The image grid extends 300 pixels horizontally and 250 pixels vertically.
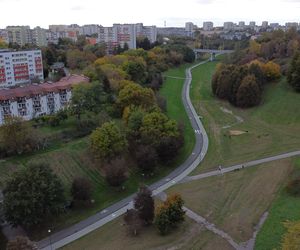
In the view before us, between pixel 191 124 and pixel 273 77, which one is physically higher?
pixel 273 77

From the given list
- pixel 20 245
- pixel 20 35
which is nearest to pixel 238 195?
pixel 20 245

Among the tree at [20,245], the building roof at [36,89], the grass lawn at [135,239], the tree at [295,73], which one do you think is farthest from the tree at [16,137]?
the tree at [295,73]

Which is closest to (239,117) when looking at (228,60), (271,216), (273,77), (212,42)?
(273,77)

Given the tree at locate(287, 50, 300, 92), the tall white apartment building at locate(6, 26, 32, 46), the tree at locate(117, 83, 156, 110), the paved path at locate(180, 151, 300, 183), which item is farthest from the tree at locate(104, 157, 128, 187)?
the tall white apartment building at locate(6, 26, 32, 46)

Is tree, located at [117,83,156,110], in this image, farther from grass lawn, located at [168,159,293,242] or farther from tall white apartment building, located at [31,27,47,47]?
tall white apartment building, located at [31,27,47,47]

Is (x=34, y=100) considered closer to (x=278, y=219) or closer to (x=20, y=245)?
(x=20, y=245)

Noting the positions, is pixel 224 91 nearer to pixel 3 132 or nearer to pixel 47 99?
pixel 47 99
